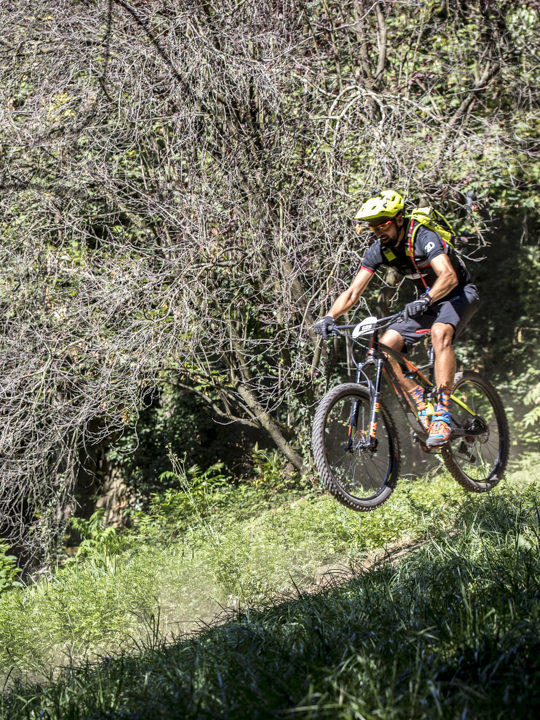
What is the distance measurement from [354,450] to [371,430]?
0.19 metres

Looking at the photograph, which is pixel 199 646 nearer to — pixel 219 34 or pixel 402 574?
pixel 402 574

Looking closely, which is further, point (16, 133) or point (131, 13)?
point (16, 133)

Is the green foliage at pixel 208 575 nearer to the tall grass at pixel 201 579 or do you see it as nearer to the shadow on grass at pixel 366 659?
the tall grass at pixel 201 579

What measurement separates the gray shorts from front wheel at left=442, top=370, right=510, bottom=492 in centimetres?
57

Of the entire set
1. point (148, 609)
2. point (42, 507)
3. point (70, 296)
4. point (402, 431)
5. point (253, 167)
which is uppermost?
point (253, 167)

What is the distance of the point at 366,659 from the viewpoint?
8.53 feet

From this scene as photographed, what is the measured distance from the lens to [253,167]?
7438 mm

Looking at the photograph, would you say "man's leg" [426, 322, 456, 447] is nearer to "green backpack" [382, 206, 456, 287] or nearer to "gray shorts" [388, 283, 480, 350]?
"gray shorts" [388, 283, 480, 350]

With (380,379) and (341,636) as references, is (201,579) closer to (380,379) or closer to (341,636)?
(380,379)

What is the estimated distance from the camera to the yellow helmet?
5238 millimetres

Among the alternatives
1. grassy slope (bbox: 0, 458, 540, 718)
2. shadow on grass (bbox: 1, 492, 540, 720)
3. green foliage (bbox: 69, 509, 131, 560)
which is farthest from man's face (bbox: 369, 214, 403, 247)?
green foliage (bbox: 69, 509, 131, 560)

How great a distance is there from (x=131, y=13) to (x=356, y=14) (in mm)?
2277

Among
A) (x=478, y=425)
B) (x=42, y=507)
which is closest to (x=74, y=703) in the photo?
(x=478, y=425)

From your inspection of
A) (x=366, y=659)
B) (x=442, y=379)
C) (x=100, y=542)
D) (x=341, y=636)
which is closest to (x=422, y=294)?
(x=442, y=379)
